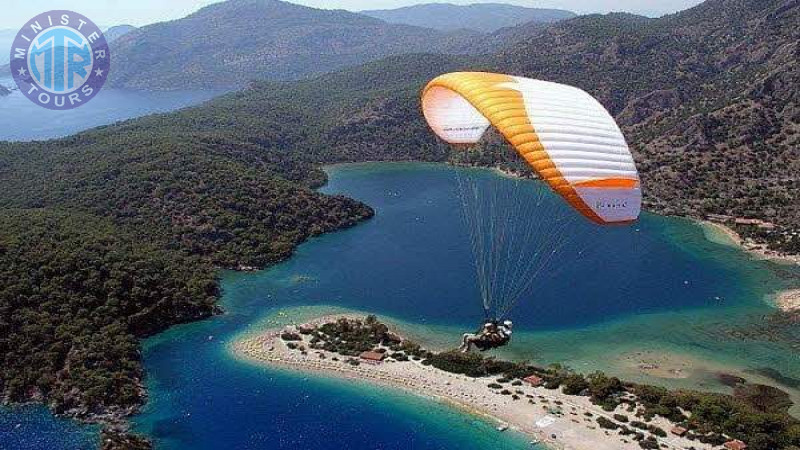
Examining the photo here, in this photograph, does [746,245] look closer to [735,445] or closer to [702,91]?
[735,445]

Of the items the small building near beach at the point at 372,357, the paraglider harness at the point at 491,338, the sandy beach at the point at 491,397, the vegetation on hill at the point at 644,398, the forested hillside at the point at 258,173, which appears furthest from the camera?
the forested hillside at the point at 258,173

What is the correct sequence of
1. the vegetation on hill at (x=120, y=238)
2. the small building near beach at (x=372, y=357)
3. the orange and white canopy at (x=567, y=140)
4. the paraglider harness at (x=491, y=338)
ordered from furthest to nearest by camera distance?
1. the vegetation on hill at (x=120, y=238)
2. the small building near beach at (x=372, y=357)
3. the paraglider harness at (x=491, y=338)
4. the orange and white canopy at (x=567, y=140)

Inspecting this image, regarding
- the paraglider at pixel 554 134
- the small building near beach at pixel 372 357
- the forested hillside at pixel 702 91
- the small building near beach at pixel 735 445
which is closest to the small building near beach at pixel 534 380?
the paraglider at pixel 554 134

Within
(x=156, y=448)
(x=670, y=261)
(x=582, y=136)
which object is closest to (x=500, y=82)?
(x=582, y=136)

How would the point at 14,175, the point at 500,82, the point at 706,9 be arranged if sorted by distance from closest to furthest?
the point at 500,82
the point at 14,175
the point at 706,9

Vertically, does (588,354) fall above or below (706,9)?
below

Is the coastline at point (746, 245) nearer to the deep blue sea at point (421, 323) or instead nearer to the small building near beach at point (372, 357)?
the deep blue sea at point (421, 323)

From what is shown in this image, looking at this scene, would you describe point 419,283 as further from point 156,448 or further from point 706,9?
point 706,9
